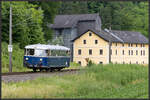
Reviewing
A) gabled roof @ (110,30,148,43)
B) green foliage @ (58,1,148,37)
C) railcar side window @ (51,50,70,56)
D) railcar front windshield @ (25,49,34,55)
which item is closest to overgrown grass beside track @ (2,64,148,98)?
railcar side window @ (51,50,70,56)

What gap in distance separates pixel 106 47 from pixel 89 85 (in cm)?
4115

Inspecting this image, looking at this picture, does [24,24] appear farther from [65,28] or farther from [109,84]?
[65,28]

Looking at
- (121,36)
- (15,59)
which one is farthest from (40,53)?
(121,36)

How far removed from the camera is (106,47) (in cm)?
6153

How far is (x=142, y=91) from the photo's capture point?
20406 millimetres

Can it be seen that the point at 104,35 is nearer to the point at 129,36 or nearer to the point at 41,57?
the point at 129,36

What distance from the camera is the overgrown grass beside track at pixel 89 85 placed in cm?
1742

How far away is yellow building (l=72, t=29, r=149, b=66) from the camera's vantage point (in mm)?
61844

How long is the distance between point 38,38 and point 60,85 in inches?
941

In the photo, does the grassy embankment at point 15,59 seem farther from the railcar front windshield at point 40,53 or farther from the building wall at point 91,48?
the building wall at point 91,48

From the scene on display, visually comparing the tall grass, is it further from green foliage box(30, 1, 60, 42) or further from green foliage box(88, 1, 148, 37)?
green foliage box(30, 1, 60, 42)

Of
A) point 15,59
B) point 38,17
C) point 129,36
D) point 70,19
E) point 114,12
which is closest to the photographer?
point 15,59

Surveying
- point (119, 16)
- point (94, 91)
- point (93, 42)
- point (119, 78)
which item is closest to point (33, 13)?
point (119, 16)

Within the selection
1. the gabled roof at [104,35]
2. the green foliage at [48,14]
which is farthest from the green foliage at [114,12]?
the green foliage at [48,14]
